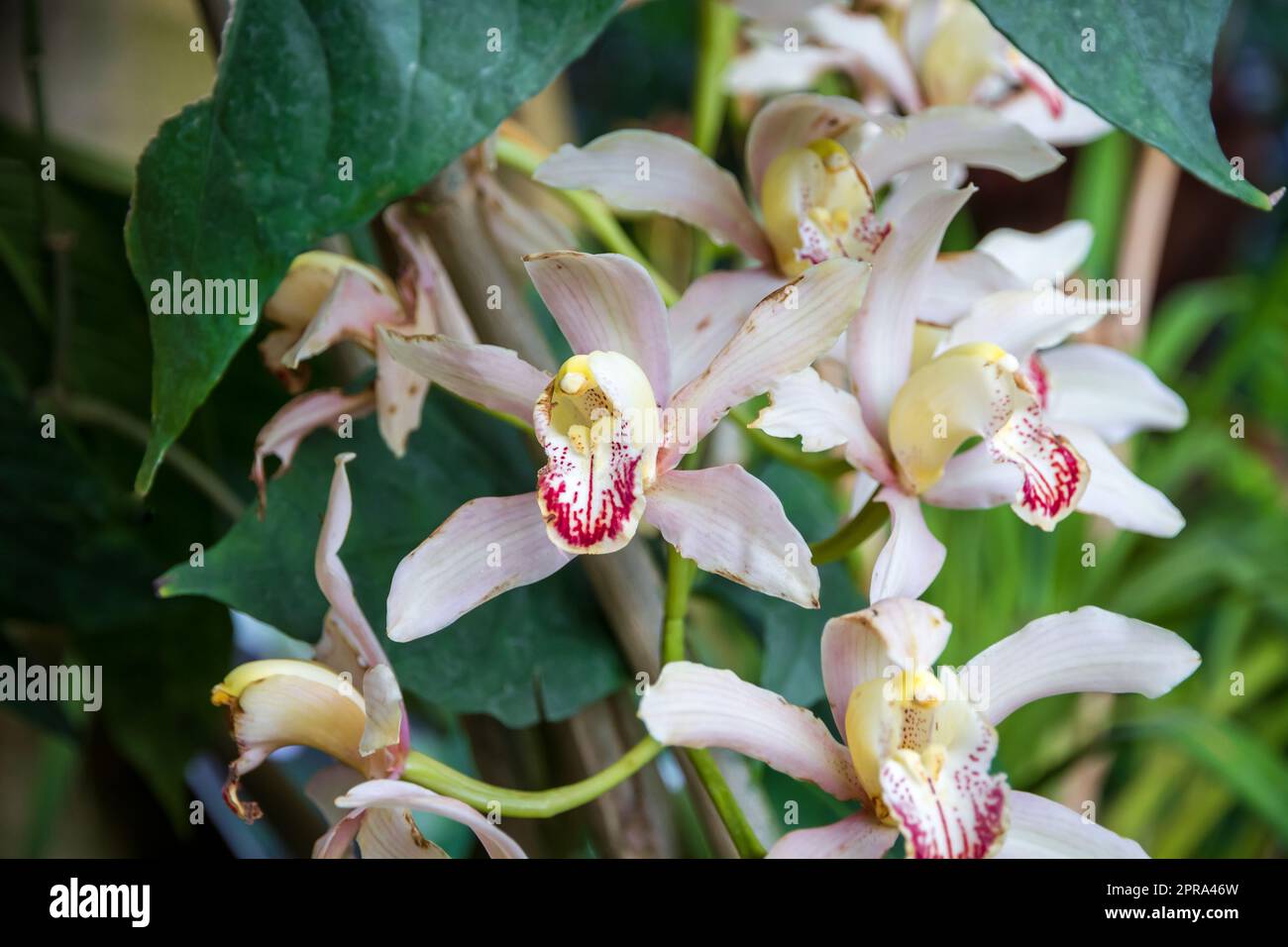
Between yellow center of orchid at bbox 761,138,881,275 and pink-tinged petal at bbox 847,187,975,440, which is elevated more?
yellow center of orchid at bbox 761,138,881,275

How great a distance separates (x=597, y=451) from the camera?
0.91ft

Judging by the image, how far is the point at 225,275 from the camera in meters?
0.26

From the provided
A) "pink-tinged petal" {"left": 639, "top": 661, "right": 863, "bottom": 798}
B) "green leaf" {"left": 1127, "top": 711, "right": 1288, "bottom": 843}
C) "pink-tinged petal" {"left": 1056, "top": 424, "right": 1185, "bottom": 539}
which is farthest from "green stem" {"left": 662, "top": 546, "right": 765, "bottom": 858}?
"green leaf" {"left": 1127, "top": 711, "right": 1288, "bottom": 843}

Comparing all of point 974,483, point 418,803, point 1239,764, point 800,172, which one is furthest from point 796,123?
point 1239,764

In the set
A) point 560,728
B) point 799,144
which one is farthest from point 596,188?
point 560,728

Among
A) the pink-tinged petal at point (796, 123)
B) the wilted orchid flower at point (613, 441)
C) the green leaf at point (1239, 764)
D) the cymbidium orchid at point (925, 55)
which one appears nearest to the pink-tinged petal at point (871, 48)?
the cymbidium orchid at point (925, 55)

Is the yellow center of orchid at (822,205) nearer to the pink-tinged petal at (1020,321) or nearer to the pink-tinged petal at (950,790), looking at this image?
the pink-tinged petal at (1020,321)

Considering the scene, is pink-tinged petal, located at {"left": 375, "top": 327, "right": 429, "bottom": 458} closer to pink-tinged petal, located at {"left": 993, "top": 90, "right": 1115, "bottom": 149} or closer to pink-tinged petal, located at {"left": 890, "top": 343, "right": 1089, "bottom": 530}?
pink-tinged petal, located at {"left": 890, "top": 343, "right": 1089, "bottom": 530}

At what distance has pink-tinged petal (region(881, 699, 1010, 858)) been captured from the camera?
25 centimetres

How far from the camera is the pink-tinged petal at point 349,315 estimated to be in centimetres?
32

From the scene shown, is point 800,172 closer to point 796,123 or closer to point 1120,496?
point 796,123

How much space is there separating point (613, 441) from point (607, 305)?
3 centimetres

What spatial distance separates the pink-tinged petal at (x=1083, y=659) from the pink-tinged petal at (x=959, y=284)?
0.34ft

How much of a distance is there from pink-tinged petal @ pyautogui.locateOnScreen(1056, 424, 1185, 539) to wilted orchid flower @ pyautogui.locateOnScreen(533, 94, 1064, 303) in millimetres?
82
